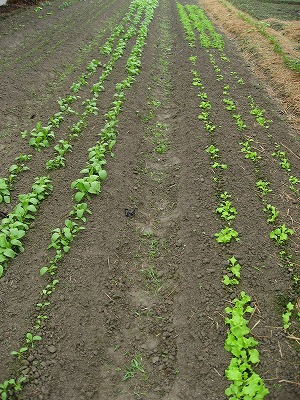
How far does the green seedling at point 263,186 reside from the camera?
5.49 metres

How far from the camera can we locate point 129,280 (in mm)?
4430

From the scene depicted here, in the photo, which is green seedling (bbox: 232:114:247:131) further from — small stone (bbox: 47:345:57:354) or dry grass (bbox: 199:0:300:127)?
small stone (bbox: 47:345:57:354)

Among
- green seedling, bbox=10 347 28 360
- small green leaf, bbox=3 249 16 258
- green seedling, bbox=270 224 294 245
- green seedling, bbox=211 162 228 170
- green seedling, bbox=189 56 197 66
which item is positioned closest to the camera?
green seedling, bbox=10 347 28 360

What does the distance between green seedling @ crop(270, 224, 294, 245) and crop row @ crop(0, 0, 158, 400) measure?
8.99 feet

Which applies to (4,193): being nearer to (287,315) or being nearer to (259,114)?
(287,315)

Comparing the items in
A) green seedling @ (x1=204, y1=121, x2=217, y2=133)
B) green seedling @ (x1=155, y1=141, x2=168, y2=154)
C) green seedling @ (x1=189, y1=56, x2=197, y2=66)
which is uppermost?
green seedling @ (x1=189, y1=56, x2=197, y2=66)

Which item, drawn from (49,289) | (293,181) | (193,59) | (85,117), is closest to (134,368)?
(49,289)

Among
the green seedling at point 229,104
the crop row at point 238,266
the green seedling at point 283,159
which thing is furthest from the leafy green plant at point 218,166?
the green seedling at point 229,104

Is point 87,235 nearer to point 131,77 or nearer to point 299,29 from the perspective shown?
point 131,77

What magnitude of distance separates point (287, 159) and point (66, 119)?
4.65 metres

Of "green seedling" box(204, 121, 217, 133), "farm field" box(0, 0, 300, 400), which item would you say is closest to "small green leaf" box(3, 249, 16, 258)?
"farm field" box(0, 0, 300, 400)

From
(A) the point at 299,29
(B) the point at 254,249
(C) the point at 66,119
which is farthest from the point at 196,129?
(A) the point at 299,29

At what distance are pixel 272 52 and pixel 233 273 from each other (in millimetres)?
9688

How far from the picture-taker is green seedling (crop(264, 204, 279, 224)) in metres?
4.98
